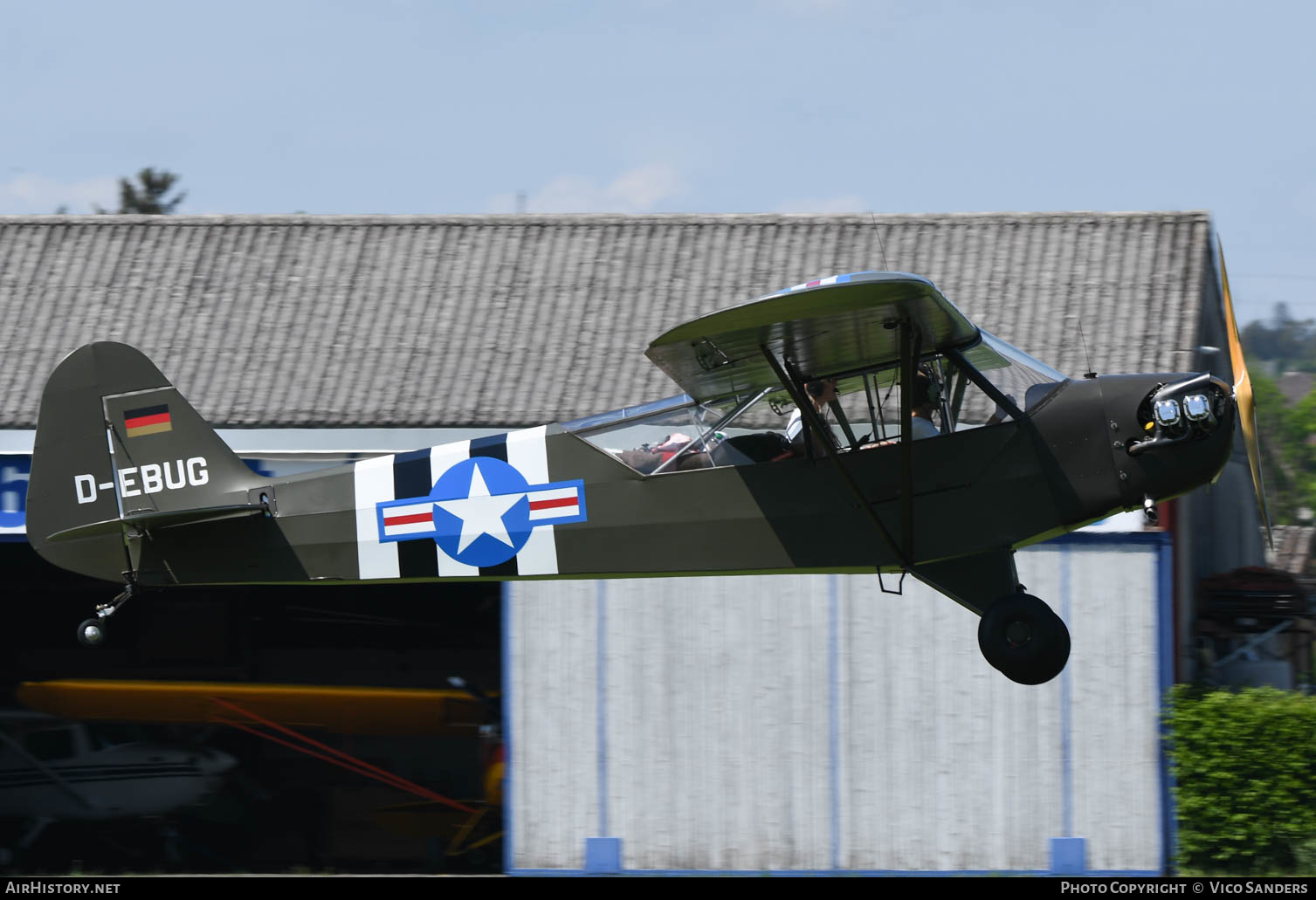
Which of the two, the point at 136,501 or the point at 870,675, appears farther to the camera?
the point at 870,675

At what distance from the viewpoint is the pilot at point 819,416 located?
25.1 feet

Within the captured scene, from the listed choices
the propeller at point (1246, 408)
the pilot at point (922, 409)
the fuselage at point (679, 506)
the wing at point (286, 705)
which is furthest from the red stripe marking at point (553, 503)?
the wing at point (286, 705)

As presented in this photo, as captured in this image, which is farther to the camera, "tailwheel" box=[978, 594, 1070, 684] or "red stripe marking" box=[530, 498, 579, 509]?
"red stripe marking" box=[530, 498, 579, 509]

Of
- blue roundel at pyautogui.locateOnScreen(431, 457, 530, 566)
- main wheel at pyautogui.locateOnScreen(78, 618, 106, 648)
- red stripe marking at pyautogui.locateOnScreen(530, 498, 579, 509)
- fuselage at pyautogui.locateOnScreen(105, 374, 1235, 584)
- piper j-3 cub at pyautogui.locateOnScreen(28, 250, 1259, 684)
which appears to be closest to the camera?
piper j-3 cub at pyautogui.locateOnScreen(28, 250, 1259, 684)

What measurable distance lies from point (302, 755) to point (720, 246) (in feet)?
24.7

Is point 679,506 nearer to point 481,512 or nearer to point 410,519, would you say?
point 481,512

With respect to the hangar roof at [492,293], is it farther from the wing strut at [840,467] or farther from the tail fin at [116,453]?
the wing strut at [840,467]

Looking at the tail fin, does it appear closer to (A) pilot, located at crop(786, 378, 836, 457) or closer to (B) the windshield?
(A) pilot, located at crop(786, 378, 836, 457)

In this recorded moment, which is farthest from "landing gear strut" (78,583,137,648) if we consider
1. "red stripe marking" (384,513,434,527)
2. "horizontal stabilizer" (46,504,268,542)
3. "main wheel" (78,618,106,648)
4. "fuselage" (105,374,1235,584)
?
"red stripe marking" (384,513,434,527)

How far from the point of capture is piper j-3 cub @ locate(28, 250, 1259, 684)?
7.33m

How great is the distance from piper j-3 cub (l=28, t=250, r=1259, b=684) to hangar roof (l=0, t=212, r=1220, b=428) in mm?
4720

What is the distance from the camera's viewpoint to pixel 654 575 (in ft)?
26.0
